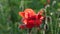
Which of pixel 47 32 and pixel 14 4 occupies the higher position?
pixel 14 4

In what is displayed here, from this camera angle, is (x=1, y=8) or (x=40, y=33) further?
(x=1, y=8)

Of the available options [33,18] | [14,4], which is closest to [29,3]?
[14,4]

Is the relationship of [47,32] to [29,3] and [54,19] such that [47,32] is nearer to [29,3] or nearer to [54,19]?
[54,19]

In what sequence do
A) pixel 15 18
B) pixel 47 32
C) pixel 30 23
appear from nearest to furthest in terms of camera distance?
pixel 30 23, pixel 47 32, pixel 15 18

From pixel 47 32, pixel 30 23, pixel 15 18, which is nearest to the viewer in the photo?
pixel 30 23

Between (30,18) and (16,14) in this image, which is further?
(16,14)

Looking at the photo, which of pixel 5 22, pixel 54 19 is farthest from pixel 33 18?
pixel 5 22
